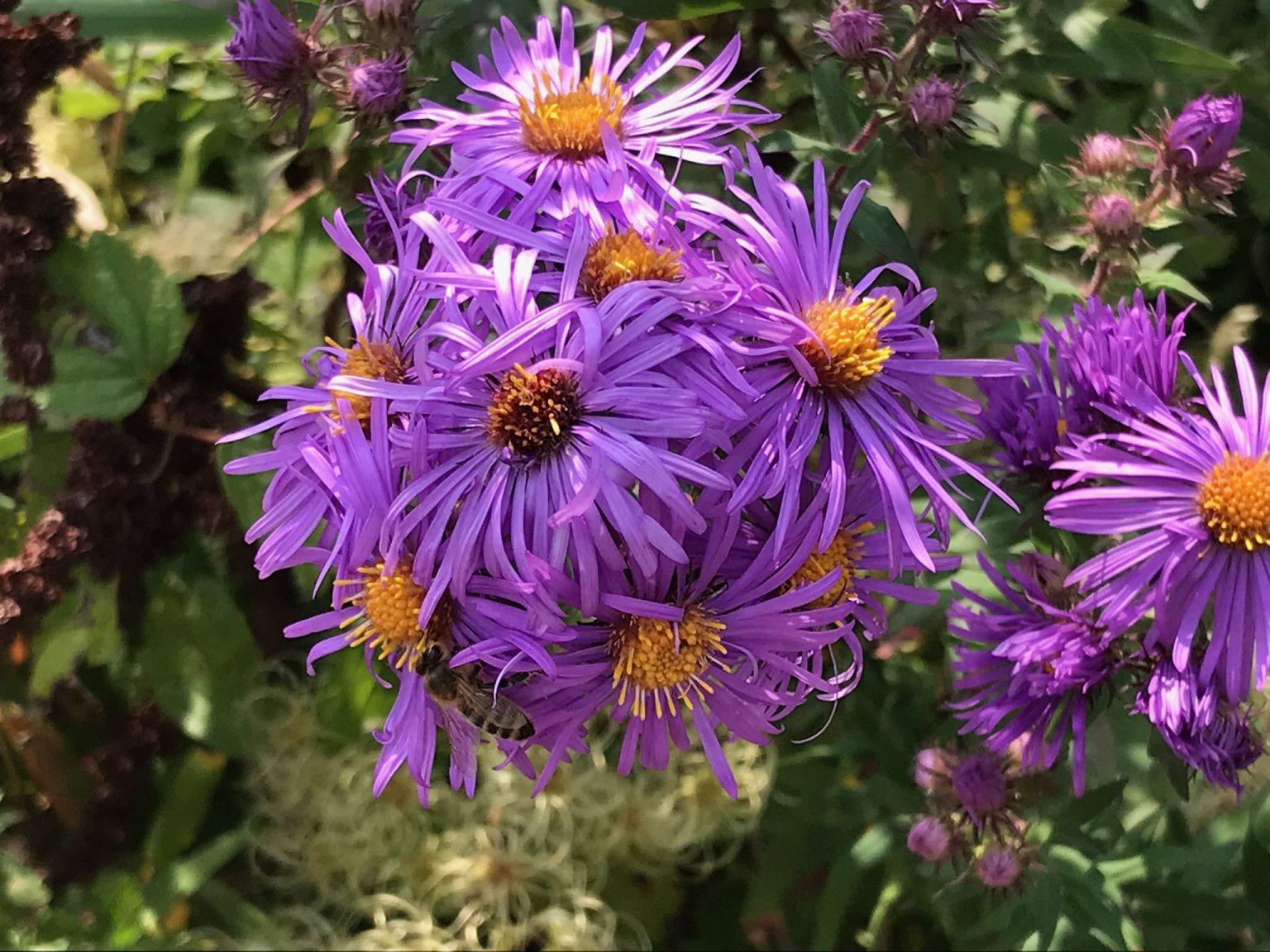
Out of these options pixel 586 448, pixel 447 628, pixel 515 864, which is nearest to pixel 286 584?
pixel 515 864

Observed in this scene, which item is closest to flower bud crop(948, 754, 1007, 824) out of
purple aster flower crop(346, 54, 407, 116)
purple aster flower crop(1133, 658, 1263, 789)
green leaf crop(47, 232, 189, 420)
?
purple aster flower crop(1133, 658, 1263, 789)

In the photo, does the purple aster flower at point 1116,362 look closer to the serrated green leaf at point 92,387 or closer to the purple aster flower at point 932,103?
the purple aster flower at point 932,103

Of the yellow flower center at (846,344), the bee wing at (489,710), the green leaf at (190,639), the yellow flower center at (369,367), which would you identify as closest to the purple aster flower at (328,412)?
the yellow flower center at (369,367)

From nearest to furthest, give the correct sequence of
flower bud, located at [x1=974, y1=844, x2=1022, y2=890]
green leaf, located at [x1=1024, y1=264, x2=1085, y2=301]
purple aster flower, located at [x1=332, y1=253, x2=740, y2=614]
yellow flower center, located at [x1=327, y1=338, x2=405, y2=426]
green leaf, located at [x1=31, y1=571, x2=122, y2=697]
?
1. purple aster flower, located at [x1=332, y1=253, x2=740, y2=614]
2. yellow flower center, located at [x1=327, y1=338, x2=405, y2=426]
3. flower bud, located at [x1=974, y1=844, x2=1022, y2=890]
4. green leaf, located at [x1=1024, y1=264, x2=1085, y2=301]
5. green leaf, located at [x1=31, y1=571, x2=122, y2=697]

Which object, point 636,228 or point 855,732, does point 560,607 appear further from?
point 855,732

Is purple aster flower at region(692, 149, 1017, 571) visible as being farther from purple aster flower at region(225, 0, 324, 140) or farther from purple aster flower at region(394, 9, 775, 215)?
purple aster flower at region(225, 0, 324, 140)

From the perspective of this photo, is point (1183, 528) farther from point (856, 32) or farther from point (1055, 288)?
point (856, 32)

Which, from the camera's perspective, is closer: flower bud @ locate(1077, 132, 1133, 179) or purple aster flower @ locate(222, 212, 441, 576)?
purple aster flower @ locate(222, 212, 441, 576)
